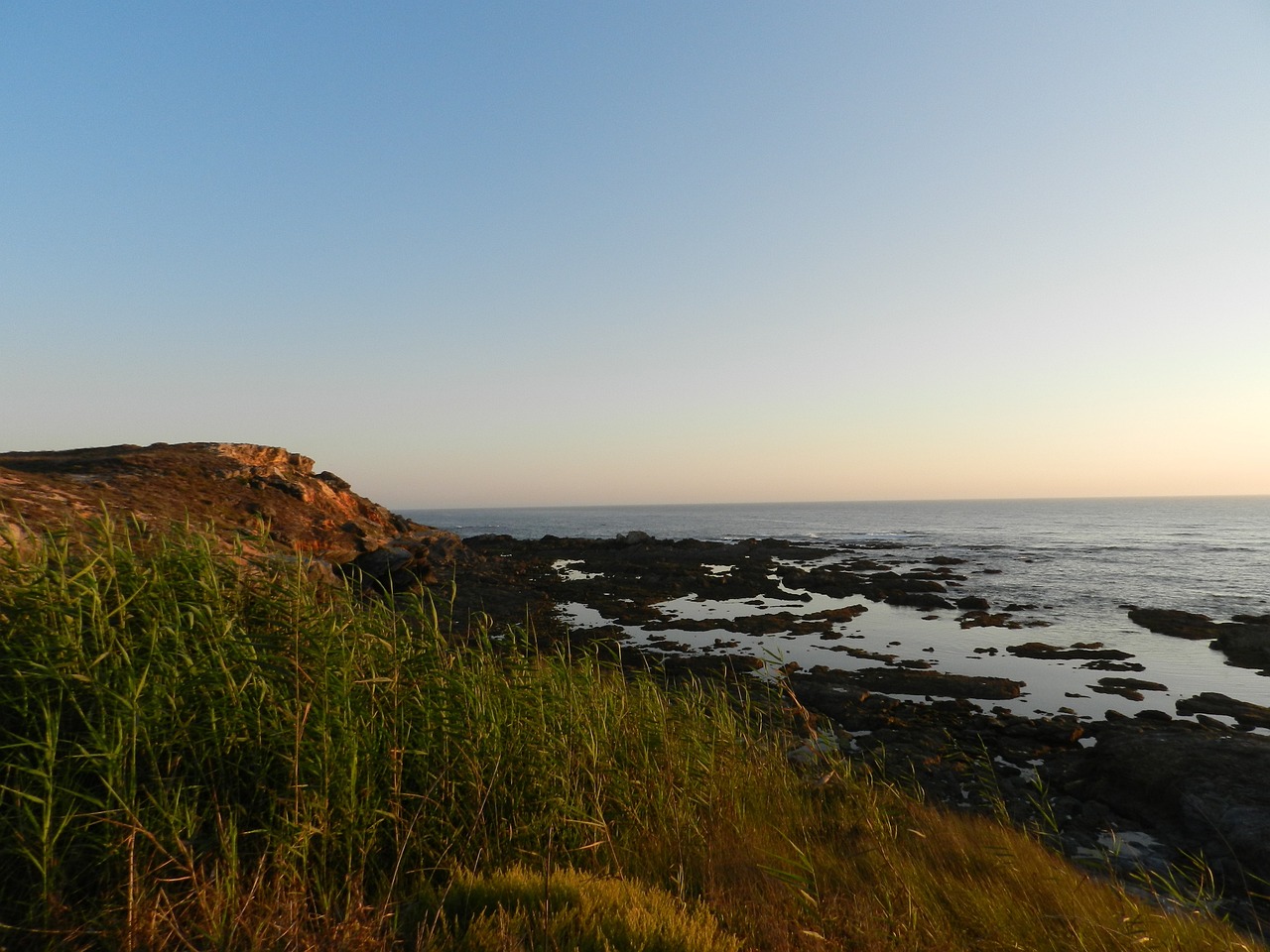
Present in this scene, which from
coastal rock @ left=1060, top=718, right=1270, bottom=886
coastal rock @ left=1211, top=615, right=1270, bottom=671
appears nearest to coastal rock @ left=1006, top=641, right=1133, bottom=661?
coastal rock @ left=1211, top=615, right=1270, bottom=671

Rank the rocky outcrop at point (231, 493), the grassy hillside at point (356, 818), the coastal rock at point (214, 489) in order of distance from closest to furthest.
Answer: the grassy hillside at point (356, 818) < the coastal rock at point (214, 489) < the rocky outcrop at point (231, 493)

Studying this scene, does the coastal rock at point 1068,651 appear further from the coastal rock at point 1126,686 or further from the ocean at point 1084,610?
the coastal rock at point 1126,686

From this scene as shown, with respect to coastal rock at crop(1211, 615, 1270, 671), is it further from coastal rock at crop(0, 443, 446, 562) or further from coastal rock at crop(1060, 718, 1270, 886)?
coastal rock at crop(0, 443, 446, 562)

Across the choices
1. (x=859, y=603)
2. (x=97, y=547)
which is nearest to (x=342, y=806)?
(x=97, y=547)

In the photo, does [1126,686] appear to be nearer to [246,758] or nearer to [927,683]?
[927,683]

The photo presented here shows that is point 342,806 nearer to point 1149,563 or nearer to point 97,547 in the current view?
point 97,547

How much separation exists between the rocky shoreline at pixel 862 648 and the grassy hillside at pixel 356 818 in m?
0.76

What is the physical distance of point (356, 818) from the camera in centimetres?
434

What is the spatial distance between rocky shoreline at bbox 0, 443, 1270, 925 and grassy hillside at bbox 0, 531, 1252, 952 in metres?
0.76

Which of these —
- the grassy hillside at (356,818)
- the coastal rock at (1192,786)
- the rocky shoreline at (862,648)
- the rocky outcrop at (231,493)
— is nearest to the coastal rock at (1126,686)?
the rocky shoreline at (862,648)

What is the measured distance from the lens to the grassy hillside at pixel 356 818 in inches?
134

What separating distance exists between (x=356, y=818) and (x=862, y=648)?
19.7 metres

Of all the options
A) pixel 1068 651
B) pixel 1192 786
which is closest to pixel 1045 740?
pixel 1192 786

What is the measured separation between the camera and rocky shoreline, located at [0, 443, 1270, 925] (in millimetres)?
8758
